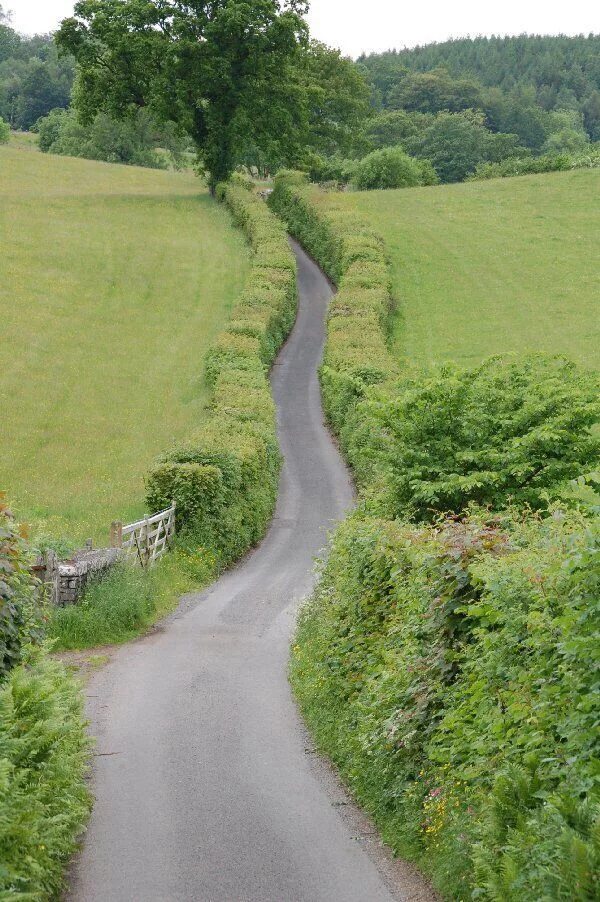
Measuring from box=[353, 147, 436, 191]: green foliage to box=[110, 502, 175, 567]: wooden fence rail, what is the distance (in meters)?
67.7

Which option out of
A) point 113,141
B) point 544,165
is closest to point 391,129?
point 113,141

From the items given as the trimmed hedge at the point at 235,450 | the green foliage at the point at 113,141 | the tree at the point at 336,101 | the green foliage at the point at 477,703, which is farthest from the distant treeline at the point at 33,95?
the green foliage at the point at 477,703

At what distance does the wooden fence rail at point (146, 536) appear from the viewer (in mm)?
20016

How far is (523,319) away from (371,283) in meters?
7.74

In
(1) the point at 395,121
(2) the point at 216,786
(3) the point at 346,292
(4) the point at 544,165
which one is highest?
(1) the point at 395,121

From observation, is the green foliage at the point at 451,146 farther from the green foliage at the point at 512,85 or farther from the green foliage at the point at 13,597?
the green foliage at the point at 13,597

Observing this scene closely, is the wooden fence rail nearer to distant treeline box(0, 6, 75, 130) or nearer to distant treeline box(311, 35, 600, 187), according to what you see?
distant treeline box(311, 35, 600, 187)

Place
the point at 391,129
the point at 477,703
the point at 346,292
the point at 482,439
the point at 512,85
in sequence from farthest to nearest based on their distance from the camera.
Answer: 1. the point at 512,85
2. the point at 391,129
3. the point at 346,292
4. the point at 482,439
5. the point at 477,703

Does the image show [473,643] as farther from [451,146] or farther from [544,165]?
[451,146]

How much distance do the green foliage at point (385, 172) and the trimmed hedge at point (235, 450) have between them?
39.5 meters

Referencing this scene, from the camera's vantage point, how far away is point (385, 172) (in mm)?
86938

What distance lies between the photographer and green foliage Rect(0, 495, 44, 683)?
9297mm

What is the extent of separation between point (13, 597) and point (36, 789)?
8.06ft

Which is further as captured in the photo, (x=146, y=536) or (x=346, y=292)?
(x=346, y=292)
